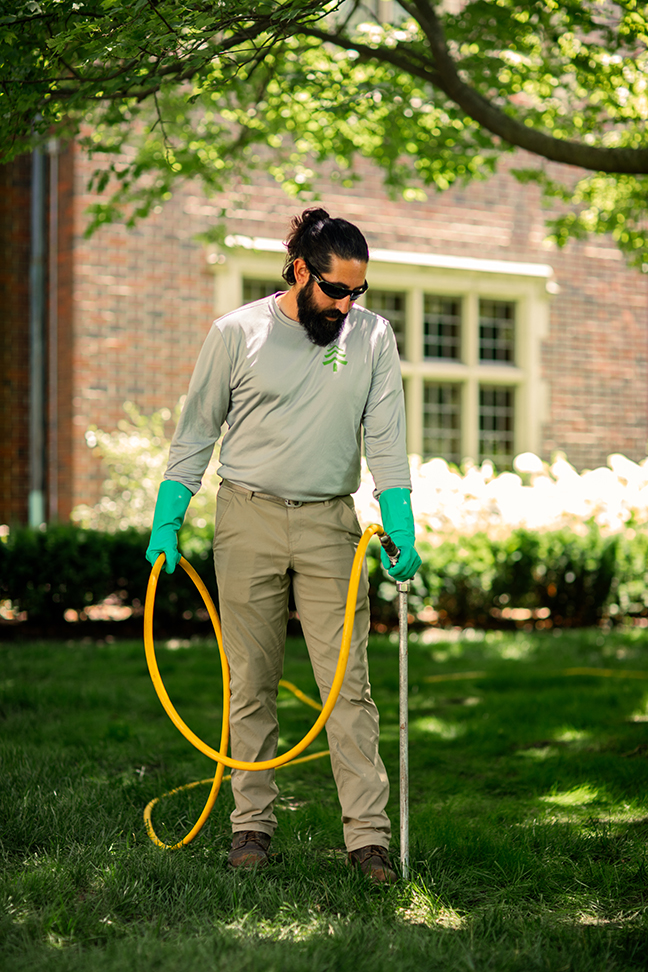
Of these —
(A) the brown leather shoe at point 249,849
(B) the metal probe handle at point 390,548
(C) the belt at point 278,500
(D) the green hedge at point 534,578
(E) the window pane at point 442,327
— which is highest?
(E) the window pane at point 442,327

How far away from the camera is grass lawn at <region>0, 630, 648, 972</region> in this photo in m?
2.23

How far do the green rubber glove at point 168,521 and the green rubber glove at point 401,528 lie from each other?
62 cm

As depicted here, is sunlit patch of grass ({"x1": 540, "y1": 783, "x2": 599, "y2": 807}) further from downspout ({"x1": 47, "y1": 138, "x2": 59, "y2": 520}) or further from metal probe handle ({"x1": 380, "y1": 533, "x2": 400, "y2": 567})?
downspout ({"x1": 47, "y1": 138, "x2": 59, "y2": 520})

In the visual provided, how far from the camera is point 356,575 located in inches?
105

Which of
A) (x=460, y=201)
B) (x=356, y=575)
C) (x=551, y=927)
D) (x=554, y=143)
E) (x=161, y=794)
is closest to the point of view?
(x=551, y=927)

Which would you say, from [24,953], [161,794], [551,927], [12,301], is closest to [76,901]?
[24,953]

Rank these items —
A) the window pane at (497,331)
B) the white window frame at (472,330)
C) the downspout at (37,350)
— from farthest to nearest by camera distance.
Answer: the window pane at (497,331) < the white window frame at (472,330) < the downspout at (37,350)

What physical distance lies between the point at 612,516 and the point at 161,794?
5.82 meters

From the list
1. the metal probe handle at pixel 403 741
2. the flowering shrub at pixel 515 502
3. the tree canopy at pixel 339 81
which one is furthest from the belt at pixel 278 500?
the flowering shrub at pixel 515 502

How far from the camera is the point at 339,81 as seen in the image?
5020 millimetres

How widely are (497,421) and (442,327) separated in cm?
120

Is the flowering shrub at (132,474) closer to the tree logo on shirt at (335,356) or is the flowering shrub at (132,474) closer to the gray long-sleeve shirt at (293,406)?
A: the gray long-sleeve shirt at (293,406)

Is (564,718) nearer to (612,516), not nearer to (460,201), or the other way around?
(612,516)

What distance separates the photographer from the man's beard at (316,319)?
2.82m
